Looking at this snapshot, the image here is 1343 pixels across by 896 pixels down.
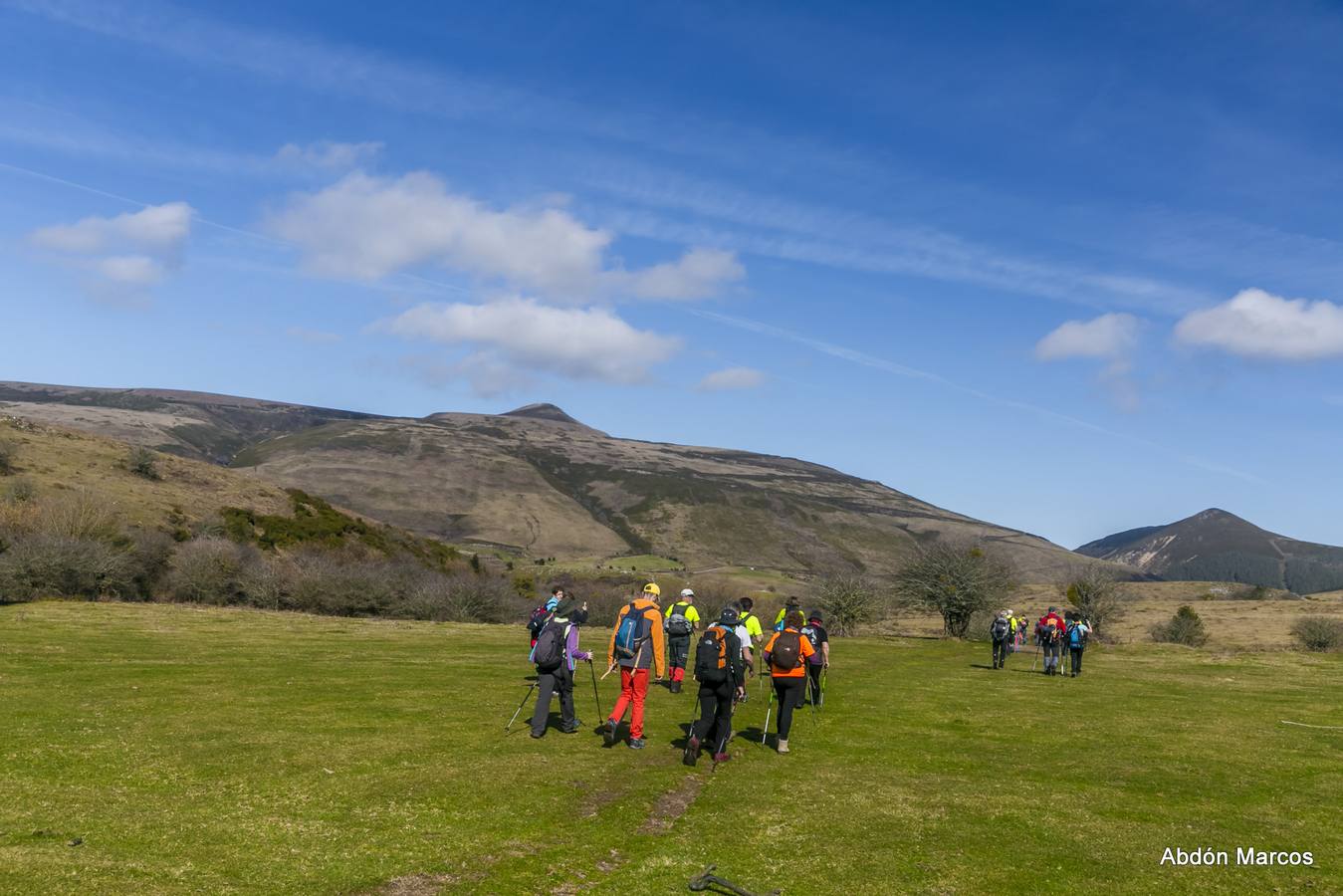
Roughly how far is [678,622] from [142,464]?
7915 cm

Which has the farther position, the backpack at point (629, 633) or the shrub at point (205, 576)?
the shrub at point (205, 576)

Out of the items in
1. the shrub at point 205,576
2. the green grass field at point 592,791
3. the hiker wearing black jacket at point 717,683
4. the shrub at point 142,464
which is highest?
the shrub at point 142,464

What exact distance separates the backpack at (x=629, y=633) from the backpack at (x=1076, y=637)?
65.5ft

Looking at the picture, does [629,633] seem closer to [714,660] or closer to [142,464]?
[714,660]

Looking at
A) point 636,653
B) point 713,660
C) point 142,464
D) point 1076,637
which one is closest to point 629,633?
point 636,653

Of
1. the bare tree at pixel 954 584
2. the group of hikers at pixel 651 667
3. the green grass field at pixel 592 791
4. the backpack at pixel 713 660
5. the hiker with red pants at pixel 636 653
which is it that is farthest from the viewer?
the bare tree at pixel 954 584

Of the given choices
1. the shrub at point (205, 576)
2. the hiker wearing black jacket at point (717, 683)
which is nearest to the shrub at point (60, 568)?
the shrub at point (205, 576)

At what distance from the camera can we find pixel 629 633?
16.5 meters

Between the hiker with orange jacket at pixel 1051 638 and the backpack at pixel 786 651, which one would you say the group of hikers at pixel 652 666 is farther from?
the hiker with orange jacket at pixel 1051 638

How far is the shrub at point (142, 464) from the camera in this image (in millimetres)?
83375

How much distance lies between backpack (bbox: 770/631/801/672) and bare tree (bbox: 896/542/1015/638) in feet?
137

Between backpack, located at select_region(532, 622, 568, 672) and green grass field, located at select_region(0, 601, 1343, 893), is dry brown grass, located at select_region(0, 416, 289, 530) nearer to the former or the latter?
green grass field, located at select_region(0, 601, 1343, 893)

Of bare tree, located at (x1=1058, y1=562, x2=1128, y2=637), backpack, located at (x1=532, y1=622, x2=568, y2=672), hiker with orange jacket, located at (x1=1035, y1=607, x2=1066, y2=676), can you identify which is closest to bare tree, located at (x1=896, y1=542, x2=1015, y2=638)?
bare tree, located at (x1=1058, y1=562, x2=1128, y2=637)

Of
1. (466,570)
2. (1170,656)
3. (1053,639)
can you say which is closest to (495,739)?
(1053,639)
